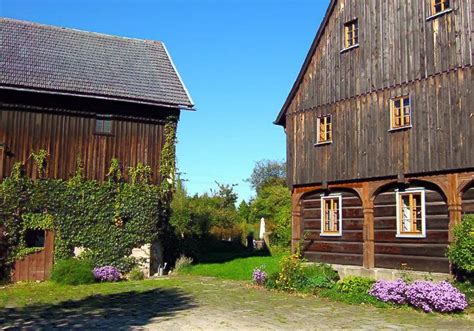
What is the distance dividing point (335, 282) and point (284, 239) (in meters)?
16.0

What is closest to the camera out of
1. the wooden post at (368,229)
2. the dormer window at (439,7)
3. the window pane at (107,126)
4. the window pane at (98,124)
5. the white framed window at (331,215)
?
the dormer window at (439,7)

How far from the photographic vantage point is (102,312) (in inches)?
541

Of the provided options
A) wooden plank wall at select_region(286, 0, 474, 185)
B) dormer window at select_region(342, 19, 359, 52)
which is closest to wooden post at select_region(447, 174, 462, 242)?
wooden plank wall at select_region(286, 0, 474, 185)

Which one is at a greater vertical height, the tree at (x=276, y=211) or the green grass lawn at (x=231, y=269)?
the tree at (x=276, y=211)

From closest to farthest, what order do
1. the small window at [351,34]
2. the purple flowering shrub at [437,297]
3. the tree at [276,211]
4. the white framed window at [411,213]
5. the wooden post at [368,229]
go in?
the purple flowering shrub at [437,297]
the white framed window at [411,213]
the wooden post at [368,229]
the small window at [351,34]
the tree at [276,211]

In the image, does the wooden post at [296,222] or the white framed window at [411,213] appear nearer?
the white framed window at [411,213]

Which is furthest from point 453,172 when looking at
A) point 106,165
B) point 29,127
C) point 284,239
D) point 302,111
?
point 284,239

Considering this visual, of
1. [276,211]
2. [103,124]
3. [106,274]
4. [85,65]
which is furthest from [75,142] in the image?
[276,211]

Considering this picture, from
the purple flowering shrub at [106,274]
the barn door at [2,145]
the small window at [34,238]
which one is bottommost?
the purple flowering shrub at [106,274]

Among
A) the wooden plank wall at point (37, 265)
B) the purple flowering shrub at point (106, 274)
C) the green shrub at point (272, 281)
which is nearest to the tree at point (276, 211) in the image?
the purple flowering shrub at point (106, 274)

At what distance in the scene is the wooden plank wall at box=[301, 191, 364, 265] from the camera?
18.8 meters

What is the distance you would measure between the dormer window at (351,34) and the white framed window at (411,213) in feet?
18.6

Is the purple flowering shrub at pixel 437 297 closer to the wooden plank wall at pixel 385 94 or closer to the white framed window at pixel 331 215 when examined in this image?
the wooden plank wall at pixel 385 94

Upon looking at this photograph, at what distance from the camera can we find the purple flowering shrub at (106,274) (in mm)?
21109
